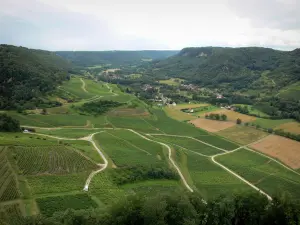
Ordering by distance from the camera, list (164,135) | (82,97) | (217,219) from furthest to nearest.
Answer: (82,97) → (164,135) → (217,219)

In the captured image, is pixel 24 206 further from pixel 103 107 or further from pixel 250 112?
pixel 250 112

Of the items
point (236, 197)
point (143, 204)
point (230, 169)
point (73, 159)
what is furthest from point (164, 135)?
point (143, 204)

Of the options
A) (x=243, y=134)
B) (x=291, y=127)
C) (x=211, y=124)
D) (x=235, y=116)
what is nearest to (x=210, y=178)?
(x=243, y=134)

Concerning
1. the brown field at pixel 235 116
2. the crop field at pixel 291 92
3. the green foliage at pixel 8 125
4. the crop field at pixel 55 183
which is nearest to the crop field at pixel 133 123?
the green foliage at pixel 8 125

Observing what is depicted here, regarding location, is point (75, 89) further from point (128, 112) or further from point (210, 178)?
point (210, 178)

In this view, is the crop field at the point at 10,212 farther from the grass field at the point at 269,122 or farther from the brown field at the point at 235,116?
the brown field at the point at 235,116
